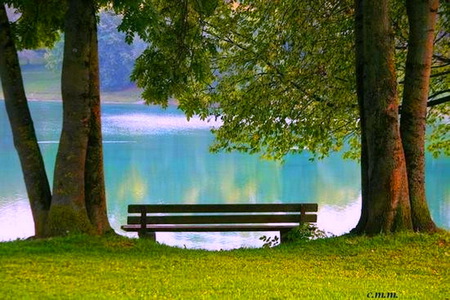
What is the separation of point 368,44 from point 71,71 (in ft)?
16.2

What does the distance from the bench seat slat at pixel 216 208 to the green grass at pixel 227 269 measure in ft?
5.24

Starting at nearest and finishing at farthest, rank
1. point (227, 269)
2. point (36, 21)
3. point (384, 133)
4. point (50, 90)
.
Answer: point (227, 269)
point (384, 133)
point (36, 21)
point (50, 90)

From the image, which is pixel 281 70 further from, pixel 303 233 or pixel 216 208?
pixel 303 233

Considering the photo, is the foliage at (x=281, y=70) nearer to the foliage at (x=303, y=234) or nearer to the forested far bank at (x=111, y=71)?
the foliage at (x=303, y=234)

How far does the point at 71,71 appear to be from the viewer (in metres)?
9.95

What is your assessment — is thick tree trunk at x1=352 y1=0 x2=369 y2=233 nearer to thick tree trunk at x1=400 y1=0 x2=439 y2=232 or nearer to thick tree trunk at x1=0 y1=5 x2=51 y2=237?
thick tree trunk at x1=400 y1=0 x2=439 y2=232

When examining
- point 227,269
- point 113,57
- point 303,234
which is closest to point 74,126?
point 227,269

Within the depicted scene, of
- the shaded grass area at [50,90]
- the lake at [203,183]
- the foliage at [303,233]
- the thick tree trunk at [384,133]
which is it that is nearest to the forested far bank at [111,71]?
the shaded grass area at [50,90]

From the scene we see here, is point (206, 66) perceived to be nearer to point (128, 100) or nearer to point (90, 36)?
point (90, 36)

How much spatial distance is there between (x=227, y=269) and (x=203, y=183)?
25931mm

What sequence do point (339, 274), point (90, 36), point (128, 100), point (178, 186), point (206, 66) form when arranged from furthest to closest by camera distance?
point (128, 100)
point (178, 186)
point (206, 66)
point (90, 36)
point (339, 274)

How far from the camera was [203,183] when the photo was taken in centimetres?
3381

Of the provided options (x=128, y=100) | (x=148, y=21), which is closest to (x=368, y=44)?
(x=148, y=21)

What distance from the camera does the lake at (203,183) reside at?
904 inches
